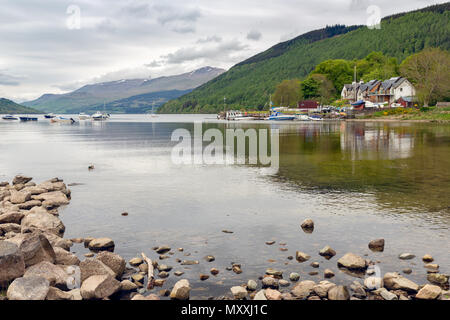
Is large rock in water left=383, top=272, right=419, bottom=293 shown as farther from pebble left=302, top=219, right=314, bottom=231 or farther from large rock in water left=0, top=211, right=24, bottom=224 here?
large rock in water left=0, top=211, right=24, bottom=224

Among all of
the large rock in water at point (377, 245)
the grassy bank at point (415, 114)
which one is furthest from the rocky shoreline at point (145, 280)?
the grassy bank at point (415, 114)

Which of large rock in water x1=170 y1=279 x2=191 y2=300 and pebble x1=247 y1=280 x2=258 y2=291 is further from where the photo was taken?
pebble x1=247 y1=280 x2=258 y2=291

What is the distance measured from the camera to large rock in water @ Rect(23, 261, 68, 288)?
13656 mm

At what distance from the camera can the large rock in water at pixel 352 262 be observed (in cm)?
1517

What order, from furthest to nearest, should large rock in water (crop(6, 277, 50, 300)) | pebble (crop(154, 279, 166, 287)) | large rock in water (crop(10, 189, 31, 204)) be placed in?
large rock in water (crop(10, 189, 31, 204))
pebble (crop(154, 279, 166, 287))
large rock in water (crop(6, 277, 50, 300))

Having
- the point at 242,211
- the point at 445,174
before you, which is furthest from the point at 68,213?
the point at 445,174

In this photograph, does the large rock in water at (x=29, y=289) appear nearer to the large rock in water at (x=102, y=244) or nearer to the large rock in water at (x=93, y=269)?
the large rock in water at (x=93, y=269)

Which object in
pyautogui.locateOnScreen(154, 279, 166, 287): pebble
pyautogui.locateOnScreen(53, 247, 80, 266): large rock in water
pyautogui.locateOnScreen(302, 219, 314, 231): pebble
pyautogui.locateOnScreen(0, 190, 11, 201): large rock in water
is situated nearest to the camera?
pyautogui.locateOnScreen(154, 279, 166, 287): pebble

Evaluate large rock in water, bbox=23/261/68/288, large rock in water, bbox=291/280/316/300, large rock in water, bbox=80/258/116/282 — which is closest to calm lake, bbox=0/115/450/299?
large rock in water, bbox=291/280/316/300

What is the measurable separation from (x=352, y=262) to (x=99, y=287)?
29.9 ft

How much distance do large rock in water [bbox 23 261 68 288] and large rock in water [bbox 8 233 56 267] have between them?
0.56 metres

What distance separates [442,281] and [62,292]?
12.7 metres

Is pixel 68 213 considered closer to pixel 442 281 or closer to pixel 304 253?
pixel 304 253

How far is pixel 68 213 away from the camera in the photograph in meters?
24.5
